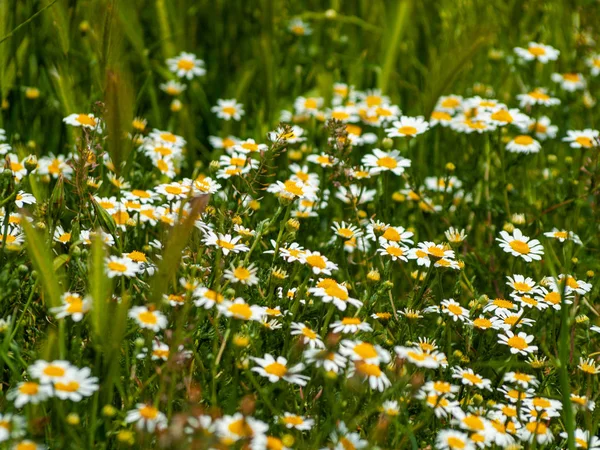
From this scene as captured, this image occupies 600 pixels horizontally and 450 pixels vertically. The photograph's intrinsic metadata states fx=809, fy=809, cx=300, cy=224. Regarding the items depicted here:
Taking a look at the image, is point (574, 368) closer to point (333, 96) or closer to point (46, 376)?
point (46, 376)

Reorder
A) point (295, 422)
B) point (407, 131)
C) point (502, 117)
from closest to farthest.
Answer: point (295, 422), point (407, 131), point (502, 117)

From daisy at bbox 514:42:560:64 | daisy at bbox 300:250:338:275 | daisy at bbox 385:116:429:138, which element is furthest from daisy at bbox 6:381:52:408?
daisy at bbox 514:42:560:64

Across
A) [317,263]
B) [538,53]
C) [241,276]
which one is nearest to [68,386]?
[241,276]

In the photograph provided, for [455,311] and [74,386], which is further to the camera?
[455,311]

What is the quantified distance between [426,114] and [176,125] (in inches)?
46.4

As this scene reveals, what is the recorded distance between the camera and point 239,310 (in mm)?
1655

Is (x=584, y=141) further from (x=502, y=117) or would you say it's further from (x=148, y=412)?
(x=148, y=412)

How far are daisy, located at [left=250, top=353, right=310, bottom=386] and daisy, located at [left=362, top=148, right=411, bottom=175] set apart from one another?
99cm

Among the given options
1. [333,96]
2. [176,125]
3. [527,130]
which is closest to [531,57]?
[527,130]

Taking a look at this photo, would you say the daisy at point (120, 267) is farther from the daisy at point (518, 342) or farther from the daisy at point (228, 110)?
the daisy at point (228, 110)

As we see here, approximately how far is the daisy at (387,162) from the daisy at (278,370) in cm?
99

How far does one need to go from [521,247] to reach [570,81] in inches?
64.4

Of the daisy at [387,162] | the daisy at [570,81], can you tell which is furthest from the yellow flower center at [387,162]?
the daisy at [570,81]

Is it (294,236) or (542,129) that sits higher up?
(294,236)
